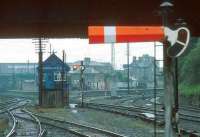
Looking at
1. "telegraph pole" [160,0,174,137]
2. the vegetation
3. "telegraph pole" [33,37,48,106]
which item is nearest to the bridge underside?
"telegraph pole" [160,0,174,137]

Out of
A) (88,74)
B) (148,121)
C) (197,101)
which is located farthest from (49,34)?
(88,74)

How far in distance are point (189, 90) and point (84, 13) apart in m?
42.6

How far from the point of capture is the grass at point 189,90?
50562 mm

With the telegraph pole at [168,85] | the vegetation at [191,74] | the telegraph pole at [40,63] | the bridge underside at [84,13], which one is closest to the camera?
the telegraph pole at [168,85]

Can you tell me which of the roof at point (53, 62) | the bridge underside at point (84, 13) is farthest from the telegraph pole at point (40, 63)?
the bridge underside at point (84, 13)

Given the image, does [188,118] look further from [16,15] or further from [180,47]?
[180,47]

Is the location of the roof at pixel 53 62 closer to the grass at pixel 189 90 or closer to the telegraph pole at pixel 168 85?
the grass at pixel 189 90

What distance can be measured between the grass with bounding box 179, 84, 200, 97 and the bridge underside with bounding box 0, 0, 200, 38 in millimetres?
36282

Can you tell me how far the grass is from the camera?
166ft

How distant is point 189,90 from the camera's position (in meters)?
54.4

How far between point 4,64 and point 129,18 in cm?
14175

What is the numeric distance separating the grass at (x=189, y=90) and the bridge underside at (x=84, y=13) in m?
36.3

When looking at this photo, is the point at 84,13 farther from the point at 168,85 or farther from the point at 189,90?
the point at 189,90

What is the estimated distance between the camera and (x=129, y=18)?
1356 centimetres
